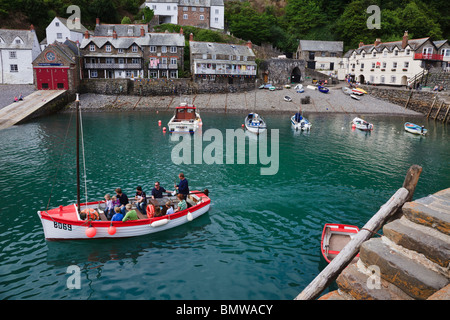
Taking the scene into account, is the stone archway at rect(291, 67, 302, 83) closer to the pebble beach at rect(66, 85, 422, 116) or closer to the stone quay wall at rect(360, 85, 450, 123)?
the pebble beach at rect(66, 85, 422, 116)

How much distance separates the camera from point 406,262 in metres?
6.73

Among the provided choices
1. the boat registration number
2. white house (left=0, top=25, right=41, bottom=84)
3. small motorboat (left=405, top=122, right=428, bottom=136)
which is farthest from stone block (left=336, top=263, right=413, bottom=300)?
white house (left=0, top=25, right=41, bottom=84)

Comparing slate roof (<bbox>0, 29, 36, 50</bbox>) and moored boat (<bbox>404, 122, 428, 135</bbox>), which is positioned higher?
slate roof (<bbox>0, 29, 36, 50</bbox>)

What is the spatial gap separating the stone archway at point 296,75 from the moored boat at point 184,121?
152 ft

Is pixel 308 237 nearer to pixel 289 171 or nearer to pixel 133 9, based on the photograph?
pixel 289 171

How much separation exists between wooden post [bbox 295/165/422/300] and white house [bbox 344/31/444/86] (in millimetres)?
72968

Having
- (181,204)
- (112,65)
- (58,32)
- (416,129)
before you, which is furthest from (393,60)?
(58,32)

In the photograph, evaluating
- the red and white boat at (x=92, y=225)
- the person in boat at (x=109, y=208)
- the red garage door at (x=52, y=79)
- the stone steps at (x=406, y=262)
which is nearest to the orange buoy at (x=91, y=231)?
the red and white boat at (x=92, y=225)

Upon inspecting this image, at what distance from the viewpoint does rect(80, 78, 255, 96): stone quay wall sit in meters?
68.3

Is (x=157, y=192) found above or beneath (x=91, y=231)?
above

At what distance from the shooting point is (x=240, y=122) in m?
53.7

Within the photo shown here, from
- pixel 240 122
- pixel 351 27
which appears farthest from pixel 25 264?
pixel 351 27

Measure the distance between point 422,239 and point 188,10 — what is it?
3857 inches

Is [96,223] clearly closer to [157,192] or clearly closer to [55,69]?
[157,192]
